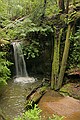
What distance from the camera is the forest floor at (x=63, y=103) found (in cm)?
710

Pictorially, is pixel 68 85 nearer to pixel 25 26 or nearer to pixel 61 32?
pixel 61 32

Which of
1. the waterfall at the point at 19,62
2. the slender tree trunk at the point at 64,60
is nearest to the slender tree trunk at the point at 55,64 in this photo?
the slender tree trunk at the point at 64,60

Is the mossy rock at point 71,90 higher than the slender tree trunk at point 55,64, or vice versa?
the slender tree trunk at point 55,64

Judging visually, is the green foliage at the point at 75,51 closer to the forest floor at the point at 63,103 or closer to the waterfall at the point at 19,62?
the forest floor at the point at 63,103

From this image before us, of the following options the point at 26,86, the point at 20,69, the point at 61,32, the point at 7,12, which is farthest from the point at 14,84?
the point at 7,12

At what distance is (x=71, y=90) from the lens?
349 inches

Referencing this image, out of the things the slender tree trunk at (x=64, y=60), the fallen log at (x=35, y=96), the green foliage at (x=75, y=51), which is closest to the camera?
the fallen log at (x=35, y=96)

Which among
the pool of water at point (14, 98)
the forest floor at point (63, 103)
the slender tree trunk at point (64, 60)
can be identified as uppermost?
the slender tree trunk at point (64, 60)

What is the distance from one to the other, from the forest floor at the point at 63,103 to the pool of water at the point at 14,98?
33.6 inches

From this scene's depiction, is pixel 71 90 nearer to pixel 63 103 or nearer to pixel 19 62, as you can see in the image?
pixel 63 103

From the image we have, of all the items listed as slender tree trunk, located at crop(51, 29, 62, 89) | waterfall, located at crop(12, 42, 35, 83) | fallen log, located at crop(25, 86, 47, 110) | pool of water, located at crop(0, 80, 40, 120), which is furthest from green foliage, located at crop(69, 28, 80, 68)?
waterfall, located at crop(12, 42, 35, 83)

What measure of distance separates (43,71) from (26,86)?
7.23 feet

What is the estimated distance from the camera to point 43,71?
12188 millimetres

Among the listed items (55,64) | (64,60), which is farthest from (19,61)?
(64,60)
